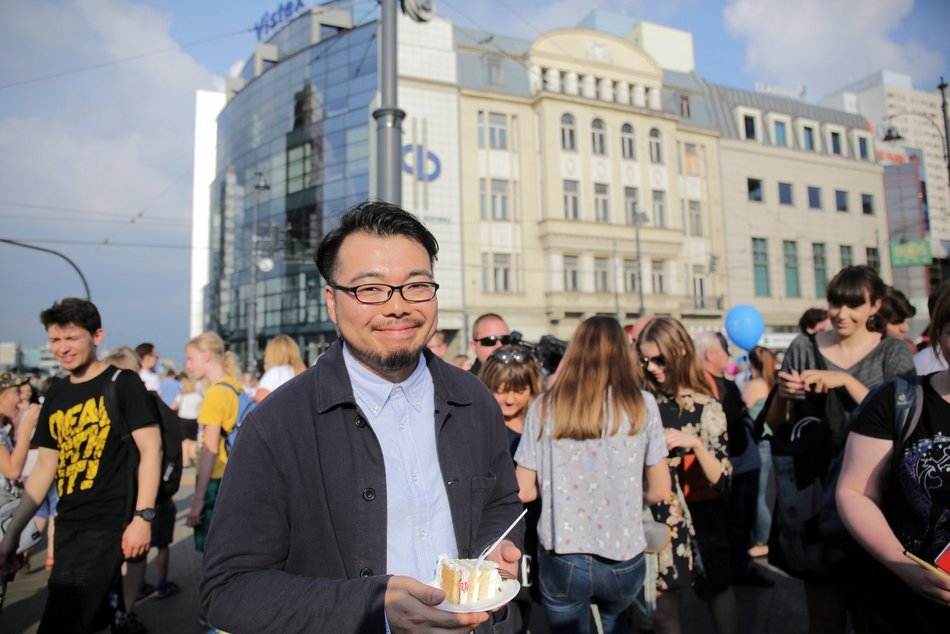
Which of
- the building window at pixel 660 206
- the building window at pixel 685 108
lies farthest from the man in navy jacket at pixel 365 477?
the building window at pixel 685 108

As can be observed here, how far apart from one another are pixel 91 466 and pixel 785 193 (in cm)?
3605

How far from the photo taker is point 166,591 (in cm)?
521

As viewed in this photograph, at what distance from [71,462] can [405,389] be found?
2.58 m

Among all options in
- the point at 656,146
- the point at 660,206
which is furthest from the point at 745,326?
the point at 656,146

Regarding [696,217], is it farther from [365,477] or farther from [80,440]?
[365,477]

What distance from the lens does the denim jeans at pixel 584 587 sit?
110 inches

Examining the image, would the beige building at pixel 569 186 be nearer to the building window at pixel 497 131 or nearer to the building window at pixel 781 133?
the building window at pixel 497 131

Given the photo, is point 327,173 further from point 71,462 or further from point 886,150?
point 886,150

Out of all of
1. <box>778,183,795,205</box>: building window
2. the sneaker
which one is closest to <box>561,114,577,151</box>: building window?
<box>778,183,795,205</box>: building window

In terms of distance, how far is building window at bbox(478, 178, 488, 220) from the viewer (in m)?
25.9

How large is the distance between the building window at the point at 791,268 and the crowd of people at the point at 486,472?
30.2 metres

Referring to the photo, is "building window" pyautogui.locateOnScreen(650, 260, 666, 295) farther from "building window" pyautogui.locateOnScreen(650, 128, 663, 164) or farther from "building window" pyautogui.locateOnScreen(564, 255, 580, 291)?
"building window" pyautogui.locateOnScreen(650, 128, 663, 164)

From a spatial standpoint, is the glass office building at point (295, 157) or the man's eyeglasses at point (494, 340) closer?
the man's eyeglasses at point (494, 340)

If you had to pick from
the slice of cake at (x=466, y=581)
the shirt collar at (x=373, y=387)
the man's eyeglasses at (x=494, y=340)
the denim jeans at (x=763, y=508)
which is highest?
the man's eyeglasses at (x=494, y=340)
